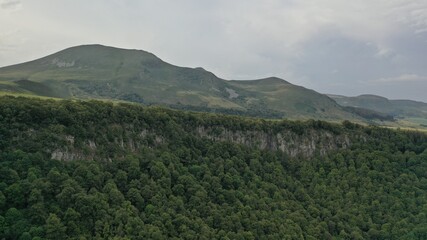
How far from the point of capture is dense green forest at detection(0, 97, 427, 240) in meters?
96.2

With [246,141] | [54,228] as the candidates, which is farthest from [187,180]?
[54,228]

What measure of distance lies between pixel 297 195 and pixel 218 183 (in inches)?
1273

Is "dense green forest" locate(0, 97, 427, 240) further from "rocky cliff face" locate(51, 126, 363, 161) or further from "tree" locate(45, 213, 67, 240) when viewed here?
"rocky cliff face" locate(51, 126, 363, 161)

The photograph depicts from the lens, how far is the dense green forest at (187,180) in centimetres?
9625

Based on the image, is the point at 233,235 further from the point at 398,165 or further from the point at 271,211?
the point at 398,165

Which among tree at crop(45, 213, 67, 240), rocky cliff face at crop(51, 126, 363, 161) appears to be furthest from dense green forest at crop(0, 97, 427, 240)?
rocky cliff face at crop(51, 126, 363, 161)

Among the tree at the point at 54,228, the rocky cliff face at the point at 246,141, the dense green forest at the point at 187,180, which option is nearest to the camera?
the tree at the point at 54,228

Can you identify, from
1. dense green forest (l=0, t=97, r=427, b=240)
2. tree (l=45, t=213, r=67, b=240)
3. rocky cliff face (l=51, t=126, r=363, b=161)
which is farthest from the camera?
rocky cliff face (l=51, t=126, r=363, b=161)

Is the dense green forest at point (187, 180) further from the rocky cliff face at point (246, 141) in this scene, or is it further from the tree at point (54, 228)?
the rocky cliff face at point (246, 141)

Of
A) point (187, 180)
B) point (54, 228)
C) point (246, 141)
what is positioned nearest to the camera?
point (54, 228)

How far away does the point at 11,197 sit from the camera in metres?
91.9

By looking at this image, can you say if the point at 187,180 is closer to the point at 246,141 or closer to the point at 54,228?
the point at 246,141

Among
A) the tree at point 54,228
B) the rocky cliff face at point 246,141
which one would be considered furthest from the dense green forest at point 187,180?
the rocky cliff face at point 246,141

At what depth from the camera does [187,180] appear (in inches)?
4867
